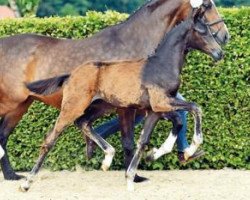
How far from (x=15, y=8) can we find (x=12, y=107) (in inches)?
414

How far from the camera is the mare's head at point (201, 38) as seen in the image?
9039 millimetres

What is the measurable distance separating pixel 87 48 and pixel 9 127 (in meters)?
1.33

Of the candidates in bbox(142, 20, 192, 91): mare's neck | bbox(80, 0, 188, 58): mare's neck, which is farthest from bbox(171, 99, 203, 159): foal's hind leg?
bbox(80, 0, 188, 58): mare's neck

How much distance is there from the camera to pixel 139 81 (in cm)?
890

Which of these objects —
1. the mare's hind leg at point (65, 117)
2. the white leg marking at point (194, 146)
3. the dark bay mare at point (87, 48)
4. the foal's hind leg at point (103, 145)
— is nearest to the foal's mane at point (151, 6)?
the dark bay mare at point (87, 48)

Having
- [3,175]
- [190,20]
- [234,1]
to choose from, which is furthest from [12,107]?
[234,1]

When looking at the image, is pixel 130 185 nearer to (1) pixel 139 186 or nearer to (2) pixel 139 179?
(1) pixel 139 186

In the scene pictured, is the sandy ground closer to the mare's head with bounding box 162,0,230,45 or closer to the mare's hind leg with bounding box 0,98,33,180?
the mare's hind leg with bounding box 0,98,33,180

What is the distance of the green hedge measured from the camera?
424 inches

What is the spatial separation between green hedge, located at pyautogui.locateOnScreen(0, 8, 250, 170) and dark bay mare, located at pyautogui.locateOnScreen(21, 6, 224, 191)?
1.69 metres

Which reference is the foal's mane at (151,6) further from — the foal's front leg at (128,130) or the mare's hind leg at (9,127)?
the mare's hind leg at (9,127)

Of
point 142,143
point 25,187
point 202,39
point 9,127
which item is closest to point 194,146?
point 142,143

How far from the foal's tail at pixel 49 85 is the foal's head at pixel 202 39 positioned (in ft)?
4.18

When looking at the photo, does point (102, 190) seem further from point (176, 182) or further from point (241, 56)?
point (241, 56)
